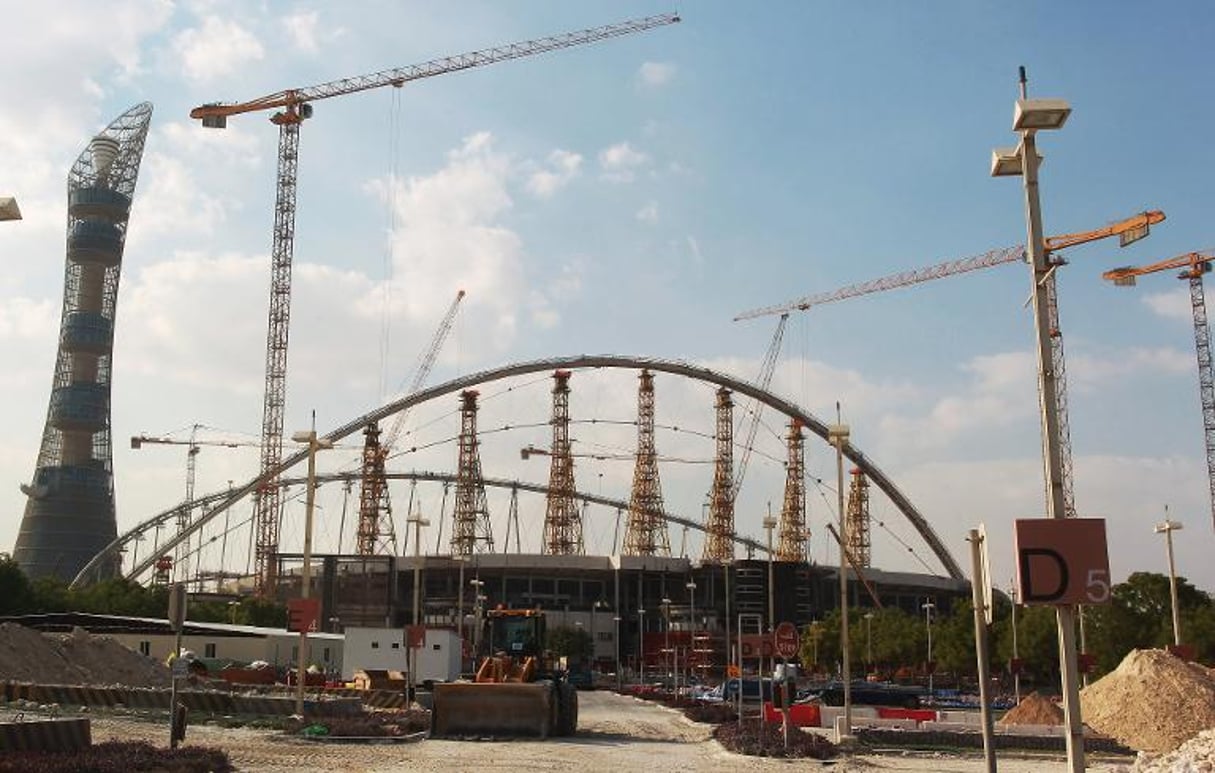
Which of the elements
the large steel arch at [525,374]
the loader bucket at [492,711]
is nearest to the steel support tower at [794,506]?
the large steel arch at [525,374]

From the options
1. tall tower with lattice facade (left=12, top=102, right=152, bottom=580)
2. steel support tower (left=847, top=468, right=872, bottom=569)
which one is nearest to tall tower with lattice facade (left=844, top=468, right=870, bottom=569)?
steel support tower (left=847, top=468, right=872, bottom=569)

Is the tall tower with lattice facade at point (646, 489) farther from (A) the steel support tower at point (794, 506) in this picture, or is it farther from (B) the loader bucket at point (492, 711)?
(B) the loader bucket at point (492, 711)

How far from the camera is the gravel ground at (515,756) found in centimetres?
2616

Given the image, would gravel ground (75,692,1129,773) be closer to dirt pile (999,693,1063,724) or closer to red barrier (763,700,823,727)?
red barrier (763,700,823,727)

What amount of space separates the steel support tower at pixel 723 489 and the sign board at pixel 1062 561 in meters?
139

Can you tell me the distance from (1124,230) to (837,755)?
8889 cm

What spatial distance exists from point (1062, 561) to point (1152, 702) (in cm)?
3402

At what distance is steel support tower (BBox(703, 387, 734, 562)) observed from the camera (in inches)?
5969

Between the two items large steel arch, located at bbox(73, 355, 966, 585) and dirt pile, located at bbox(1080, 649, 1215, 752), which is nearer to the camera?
dirt pile, located at bbox(1080, 649, 1215, 752)

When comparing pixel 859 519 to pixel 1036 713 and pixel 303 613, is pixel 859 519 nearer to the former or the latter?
pixel 1036 713

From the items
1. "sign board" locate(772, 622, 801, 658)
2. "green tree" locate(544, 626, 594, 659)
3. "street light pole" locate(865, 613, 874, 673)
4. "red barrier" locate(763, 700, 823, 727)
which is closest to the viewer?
"sign board" locate(772, 622, 801, 658)

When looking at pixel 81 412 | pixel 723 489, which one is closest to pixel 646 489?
pixel 723 489

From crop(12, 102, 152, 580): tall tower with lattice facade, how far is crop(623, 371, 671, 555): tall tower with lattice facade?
8113 centimetres

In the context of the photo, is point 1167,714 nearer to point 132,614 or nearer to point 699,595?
point 132,614
